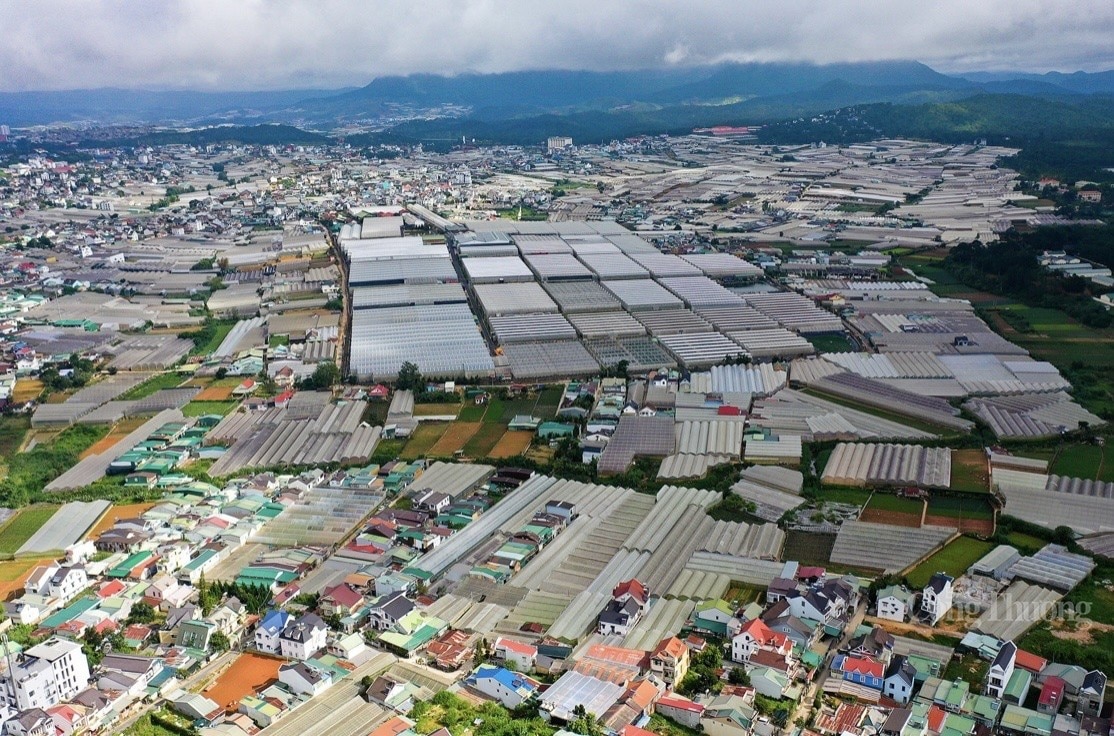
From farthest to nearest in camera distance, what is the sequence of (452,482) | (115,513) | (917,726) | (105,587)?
(452,482)
(115,513)
(105,587)
(917,726)

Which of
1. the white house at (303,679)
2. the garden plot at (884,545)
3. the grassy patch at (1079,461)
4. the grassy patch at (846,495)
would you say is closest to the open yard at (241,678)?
the white house at (303,679)

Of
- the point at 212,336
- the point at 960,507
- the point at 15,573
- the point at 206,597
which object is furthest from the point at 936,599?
the point at 212,336

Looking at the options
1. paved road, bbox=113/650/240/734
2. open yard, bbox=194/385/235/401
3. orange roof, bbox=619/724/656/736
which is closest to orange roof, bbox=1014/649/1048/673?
orange roof, bbox=619/724/656/736

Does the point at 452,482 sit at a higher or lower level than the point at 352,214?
lower

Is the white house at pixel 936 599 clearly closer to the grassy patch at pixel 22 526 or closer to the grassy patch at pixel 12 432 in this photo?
the grassy patch at pixel 22 526

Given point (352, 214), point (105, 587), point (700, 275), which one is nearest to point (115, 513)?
point (105, 587)

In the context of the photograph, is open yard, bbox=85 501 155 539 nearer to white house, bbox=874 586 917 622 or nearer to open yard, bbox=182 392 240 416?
open yard, bbox=182 392 240 416

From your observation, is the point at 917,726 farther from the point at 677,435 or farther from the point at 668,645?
the point at 677,435
